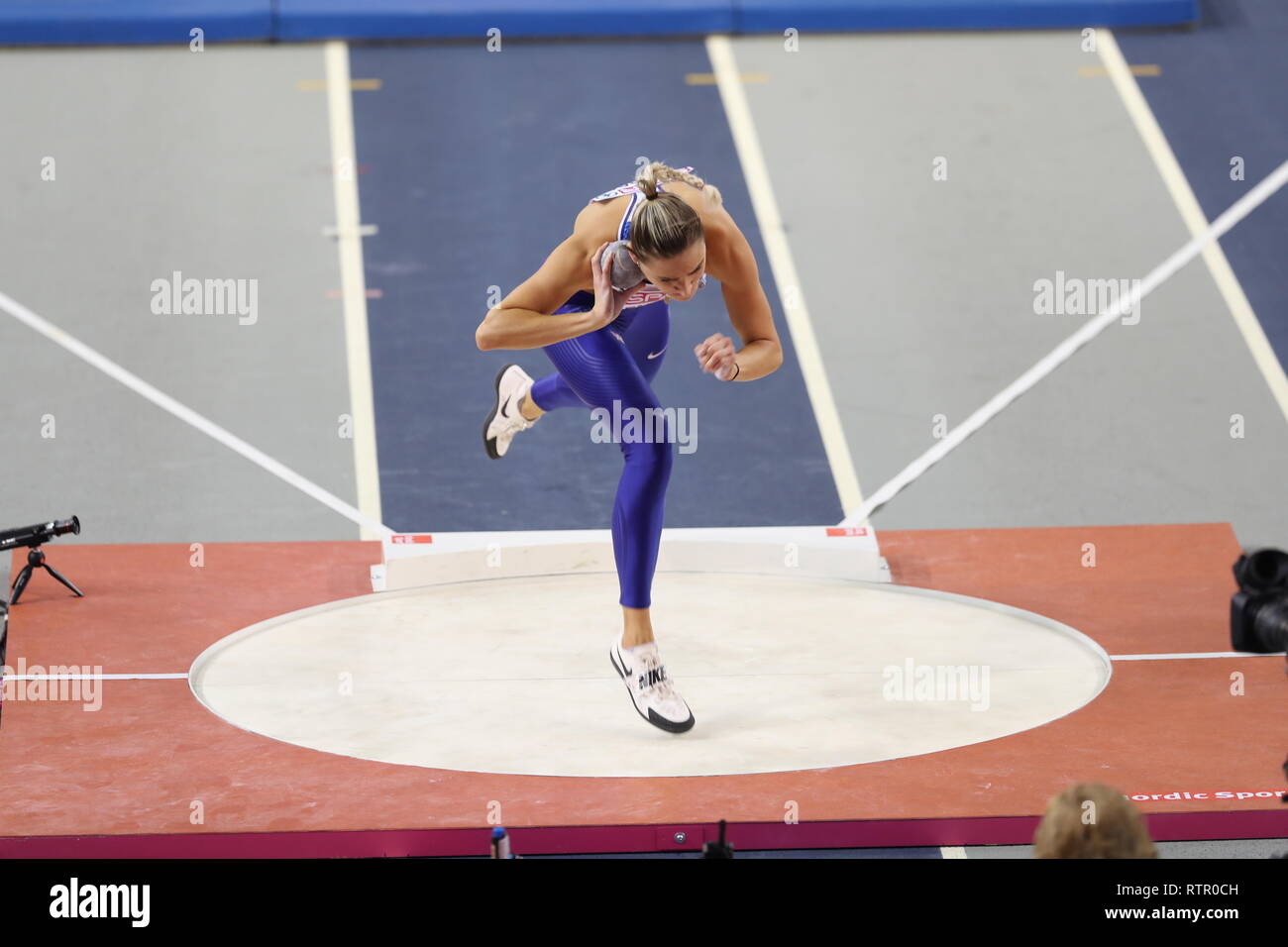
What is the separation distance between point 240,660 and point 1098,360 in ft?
14.8

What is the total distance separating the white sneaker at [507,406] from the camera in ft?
20.6

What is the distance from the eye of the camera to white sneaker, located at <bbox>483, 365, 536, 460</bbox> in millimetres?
6289

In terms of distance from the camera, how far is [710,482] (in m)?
7.81

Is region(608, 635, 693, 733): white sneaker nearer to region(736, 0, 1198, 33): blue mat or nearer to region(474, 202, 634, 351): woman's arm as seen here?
region(474, 202, 634, 351): woman's arm

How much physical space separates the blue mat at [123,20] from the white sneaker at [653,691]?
21.8ft

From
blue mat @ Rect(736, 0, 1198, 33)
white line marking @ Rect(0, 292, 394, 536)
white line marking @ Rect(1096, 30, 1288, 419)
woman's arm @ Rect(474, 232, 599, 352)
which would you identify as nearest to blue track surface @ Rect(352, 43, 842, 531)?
white line marking @ Rect(0, 292, 394, 536)

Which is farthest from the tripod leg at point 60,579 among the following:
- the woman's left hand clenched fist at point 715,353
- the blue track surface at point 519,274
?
the woman's left hand clenched fist at point 715,353

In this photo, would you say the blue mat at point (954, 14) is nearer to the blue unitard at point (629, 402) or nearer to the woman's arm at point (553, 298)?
the blue unitard at point (629, 402)

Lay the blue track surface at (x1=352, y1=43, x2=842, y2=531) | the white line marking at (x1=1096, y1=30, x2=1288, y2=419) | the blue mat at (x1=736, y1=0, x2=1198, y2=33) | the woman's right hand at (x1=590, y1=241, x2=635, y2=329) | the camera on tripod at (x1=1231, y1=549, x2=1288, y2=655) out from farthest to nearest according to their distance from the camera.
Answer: the blue mat at (x1=736, y1=0, x2=1198, y2=33)
the white line marking at (x1=1096, y1=30, x2=1288, y2=419)
the blue track surface at (x1=352, y1=43, x2=842, y2=531)
the woman's right hand at (x1=590, y1=241, x2=635, y2=329)
the camera on tripod at (x1=1231, y1=549, x2=1288, y2=655)

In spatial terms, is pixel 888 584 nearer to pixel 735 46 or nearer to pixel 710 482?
pixel 710 482

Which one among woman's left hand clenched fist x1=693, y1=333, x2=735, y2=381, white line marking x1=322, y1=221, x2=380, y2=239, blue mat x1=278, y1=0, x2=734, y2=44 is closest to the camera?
woman's left hand clenched fist x1=693, y1=333, x2=735, y2=381

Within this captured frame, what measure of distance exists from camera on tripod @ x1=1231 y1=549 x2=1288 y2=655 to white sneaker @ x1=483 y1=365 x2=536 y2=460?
10.7 feet
